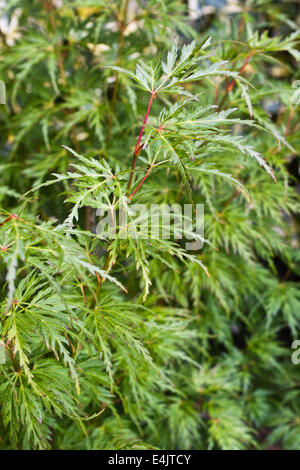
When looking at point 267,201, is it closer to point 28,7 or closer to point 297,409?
point 297,409

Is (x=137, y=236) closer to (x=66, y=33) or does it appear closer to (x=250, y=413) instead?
(x=66, y=33)

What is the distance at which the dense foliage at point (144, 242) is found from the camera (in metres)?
0.77

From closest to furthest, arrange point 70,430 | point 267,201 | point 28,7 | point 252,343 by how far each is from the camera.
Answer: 1. point 70,430
2. point 267,201
3. point 28,7
4. point 252,343

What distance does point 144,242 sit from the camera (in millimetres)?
797

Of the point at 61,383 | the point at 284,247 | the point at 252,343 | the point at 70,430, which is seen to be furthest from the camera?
the point at 252,343

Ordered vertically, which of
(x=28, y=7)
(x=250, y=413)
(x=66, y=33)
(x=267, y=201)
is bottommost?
(x=250, y=413)

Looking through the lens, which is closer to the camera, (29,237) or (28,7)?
(29,237)

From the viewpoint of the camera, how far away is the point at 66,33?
1.34 meters

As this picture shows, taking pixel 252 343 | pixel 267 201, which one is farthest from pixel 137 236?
pixel 252 343

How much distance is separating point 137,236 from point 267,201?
0.64 metres

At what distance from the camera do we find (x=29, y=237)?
2.25 feet

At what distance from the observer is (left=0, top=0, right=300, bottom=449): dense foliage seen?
2.52 feet

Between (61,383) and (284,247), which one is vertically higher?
(284,247)

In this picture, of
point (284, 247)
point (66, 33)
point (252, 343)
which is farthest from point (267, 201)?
point (66, 33)
